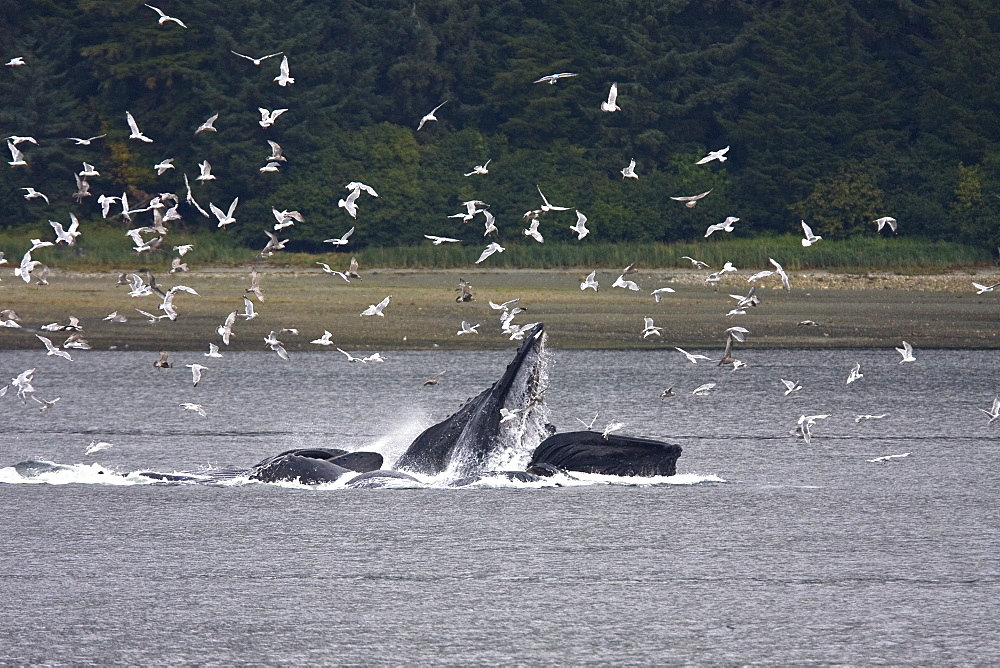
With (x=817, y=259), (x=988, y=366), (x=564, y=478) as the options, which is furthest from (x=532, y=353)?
(x=817, y=259)

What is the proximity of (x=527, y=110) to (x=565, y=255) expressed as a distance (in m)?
12.9

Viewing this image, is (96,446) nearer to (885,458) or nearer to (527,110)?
(885,458)

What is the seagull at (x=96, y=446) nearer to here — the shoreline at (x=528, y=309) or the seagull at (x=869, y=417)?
the seagull at (x=869, y=417)

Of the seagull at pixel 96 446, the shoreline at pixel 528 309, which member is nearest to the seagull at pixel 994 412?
the shoreline at pixel 528 309

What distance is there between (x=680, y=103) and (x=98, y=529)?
6956cm

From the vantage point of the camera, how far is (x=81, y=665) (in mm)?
10789

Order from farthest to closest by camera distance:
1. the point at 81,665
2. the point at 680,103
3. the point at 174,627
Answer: the point at 680,103 < the point at 174,627 < the point at 81,665

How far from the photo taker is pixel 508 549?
14383mm

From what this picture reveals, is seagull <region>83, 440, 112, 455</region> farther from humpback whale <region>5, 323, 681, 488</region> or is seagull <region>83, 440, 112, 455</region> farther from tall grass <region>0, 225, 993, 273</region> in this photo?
tall grass <region>0, 225, 993, 273</region>

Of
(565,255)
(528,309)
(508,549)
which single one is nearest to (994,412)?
(508,549)

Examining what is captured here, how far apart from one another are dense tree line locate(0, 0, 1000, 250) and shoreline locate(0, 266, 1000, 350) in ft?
42.9

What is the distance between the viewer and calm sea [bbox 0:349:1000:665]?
11422 millimetres

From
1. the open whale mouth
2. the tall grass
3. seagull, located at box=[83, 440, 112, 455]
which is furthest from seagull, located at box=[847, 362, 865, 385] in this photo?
the tall grass

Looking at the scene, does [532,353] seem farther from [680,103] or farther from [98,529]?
Answer: [680,103]
